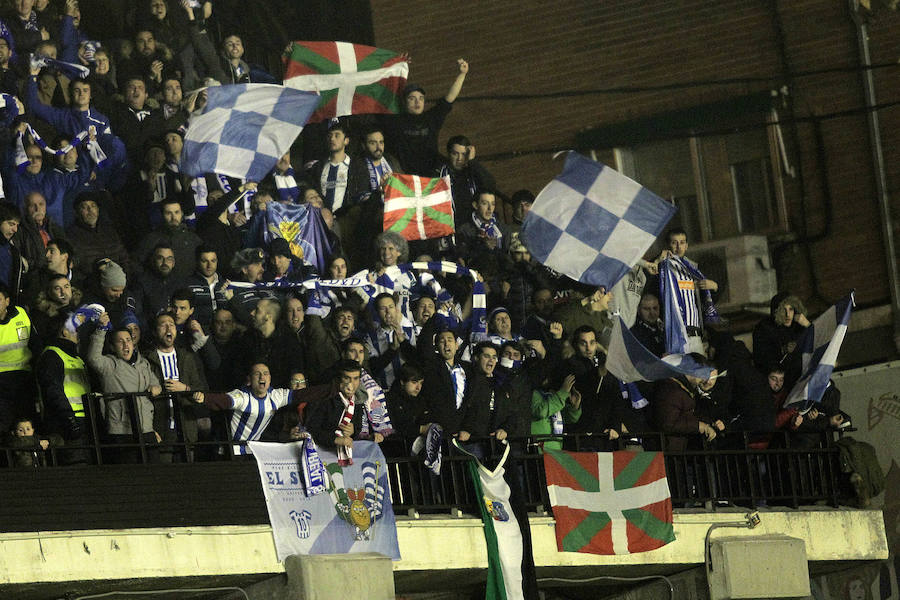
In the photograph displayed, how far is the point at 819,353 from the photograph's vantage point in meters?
18.3

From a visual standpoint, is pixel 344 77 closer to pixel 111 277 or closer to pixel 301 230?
pixel 301 230

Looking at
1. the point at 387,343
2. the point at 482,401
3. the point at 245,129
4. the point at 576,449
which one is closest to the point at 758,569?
the point at 576,449

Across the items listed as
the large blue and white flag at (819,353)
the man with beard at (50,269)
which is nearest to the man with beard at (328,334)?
the man with beard at (50,269)

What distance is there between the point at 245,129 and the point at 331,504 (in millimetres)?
4672

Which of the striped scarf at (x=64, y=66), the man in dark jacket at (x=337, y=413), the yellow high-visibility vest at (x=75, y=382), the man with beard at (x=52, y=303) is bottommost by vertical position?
the man in dark jacket at (x=337, y=413)

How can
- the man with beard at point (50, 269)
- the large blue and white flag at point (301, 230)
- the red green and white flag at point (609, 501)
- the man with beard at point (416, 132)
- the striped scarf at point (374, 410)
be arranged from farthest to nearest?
the man with beard at point (416, 132)
the large blue and white flag at point (301, 230)
the red green and white flag at point (609, 501)
the striped scarf at point (374, 410)
the man with beard at point (50, 269)

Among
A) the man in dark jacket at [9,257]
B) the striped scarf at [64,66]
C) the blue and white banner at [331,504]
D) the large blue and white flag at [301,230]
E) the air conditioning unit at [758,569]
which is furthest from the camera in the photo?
the air conditioning unit at [758,569]

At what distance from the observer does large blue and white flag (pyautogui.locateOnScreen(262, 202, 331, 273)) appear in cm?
1805

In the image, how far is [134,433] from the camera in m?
15.1

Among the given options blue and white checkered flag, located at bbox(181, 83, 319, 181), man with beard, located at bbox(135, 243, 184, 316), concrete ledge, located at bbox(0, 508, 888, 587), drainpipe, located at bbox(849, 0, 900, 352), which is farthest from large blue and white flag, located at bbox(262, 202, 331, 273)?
drainpipe, located at bbox(849, 0, 900, 352)

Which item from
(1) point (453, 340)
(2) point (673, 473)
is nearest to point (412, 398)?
(1) point (453, 340)

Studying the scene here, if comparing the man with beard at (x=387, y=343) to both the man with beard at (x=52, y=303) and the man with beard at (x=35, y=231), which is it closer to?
the man with beard at (x=35, y=231)

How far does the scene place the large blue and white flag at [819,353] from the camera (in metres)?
18.2

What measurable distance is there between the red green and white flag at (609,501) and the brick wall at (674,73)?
19.3 ft
